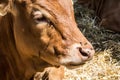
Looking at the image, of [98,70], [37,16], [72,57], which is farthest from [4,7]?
[98,70]

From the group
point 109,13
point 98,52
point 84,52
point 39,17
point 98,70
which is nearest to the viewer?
point 84,52

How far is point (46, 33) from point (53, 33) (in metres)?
0.06

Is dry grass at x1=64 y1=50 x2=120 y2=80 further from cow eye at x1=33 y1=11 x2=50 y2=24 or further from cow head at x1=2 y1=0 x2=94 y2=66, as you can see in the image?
cow eye at x1=33 y1=11 x2=50 y2=24

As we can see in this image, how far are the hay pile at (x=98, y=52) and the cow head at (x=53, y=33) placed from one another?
1370mm

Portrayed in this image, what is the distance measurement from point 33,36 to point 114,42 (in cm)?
212

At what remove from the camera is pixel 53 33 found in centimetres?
259

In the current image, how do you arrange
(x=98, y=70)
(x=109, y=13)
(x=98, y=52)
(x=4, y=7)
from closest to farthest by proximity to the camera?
1. (x=4, y=7)
2. (x=98, y=70)
3. (x=98, y=52)
4. (x=109, y=13)

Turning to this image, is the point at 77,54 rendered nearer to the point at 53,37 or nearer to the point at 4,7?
the point at 53,37

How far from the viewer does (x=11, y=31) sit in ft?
9.87

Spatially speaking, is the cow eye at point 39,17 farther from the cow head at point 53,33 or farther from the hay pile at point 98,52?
the hay pile at point 98,52

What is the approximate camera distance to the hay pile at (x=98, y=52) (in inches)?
158

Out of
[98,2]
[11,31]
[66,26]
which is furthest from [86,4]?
[66,26]

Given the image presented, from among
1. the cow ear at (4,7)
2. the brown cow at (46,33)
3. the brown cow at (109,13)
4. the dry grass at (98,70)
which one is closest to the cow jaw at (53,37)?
the brown cow at (46,33)

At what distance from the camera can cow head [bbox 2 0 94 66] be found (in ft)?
8.30
